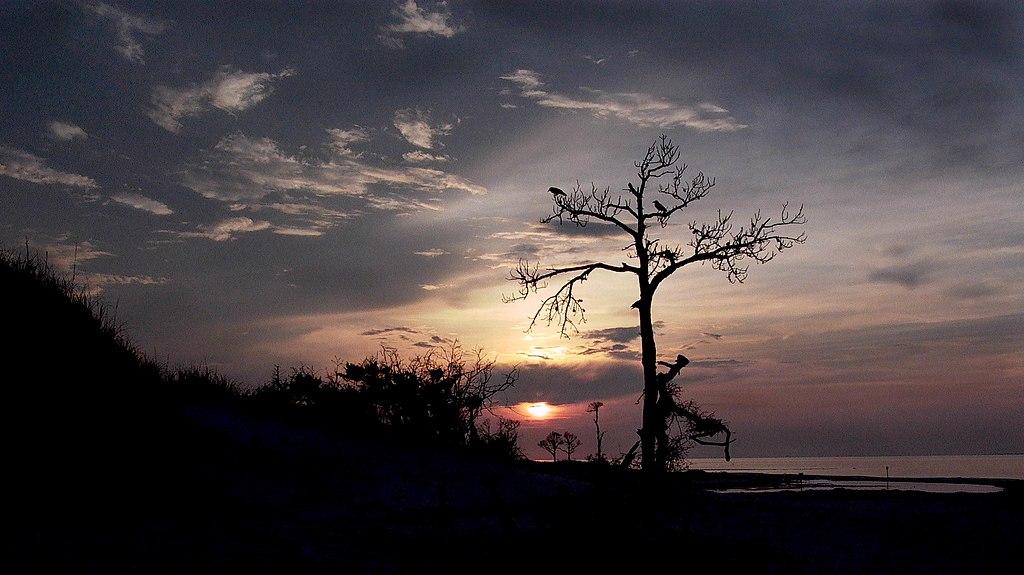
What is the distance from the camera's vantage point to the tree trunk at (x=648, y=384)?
58.1 ft

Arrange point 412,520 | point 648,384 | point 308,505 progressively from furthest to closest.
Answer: point 648,384
point 308,505
point 412,520

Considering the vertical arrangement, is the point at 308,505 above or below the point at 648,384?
below

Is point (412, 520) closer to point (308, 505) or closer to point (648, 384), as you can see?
point (308, 505)

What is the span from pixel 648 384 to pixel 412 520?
13.7 m

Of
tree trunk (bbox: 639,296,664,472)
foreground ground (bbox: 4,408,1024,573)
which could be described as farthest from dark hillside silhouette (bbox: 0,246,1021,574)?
tree trunk (bbox: 639,296,664,472)

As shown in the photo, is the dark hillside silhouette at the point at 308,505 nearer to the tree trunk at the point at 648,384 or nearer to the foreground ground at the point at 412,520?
the foreground ground at the point at 412,520

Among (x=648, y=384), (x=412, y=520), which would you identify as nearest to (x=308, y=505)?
(x=412, y=520)

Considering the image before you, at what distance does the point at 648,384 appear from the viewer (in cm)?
1792

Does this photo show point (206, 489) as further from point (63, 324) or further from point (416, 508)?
point (63, 324)

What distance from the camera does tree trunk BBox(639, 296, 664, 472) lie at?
58.1 ft

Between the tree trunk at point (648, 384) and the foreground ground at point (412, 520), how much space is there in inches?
406

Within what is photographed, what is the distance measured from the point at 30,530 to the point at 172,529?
66cm

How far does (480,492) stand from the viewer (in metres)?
6.24

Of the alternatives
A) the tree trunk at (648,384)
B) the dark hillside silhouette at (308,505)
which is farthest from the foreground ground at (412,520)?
the tree trunk at (648,384)
